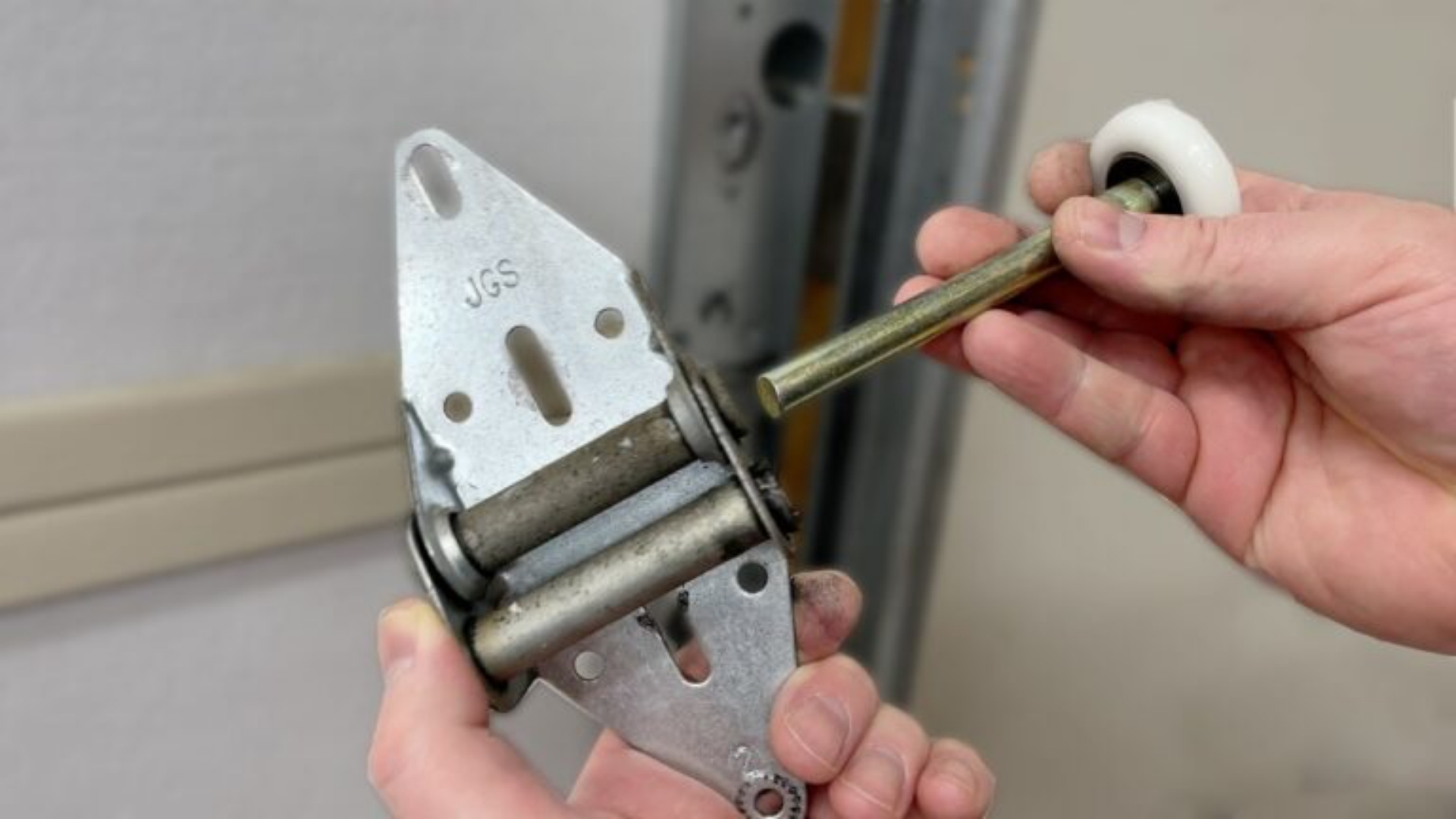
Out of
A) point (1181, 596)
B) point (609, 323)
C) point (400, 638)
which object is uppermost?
point (609, 323)

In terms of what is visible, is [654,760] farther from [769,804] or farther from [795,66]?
[795,66]

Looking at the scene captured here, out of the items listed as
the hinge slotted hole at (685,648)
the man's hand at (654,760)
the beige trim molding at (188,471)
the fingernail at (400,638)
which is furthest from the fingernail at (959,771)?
the beige trim molding at (188,471)

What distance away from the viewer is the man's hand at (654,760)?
426mm

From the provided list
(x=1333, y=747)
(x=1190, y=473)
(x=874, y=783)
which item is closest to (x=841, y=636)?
(x=874, y=783)

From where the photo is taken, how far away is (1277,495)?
1.73 ft

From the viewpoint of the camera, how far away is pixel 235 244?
0.59 meters

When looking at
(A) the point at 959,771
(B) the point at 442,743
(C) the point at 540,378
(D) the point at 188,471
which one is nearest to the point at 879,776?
(A) the point at 959,771

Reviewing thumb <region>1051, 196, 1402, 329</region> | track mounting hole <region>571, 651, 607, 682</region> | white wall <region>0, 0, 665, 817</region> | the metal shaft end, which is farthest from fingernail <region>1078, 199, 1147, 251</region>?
white wall <region>0, 0, 665, 817</region>

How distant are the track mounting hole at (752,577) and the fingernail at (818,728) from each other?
5 cm

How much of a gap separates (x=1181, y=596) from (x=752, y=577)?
35cm

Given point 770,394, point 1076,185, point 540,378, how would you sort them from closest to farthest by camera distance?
point 770,394 < point 1076,185 < point 540,378

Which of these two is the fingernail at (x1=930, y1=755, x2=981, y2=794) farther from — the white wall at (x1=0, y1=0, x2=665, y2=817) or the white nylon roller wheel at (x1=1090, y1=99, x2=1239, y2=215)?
the white wall at (x1=0, y1=0, x2=665, y2=817)

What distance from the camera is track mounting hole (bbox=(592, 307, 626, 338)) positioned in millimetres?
438

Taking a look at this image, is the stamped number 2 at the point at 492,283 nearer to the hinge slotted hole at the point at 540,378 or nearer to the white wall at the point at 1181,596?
the hinge slotted hole at the point at 540,378
